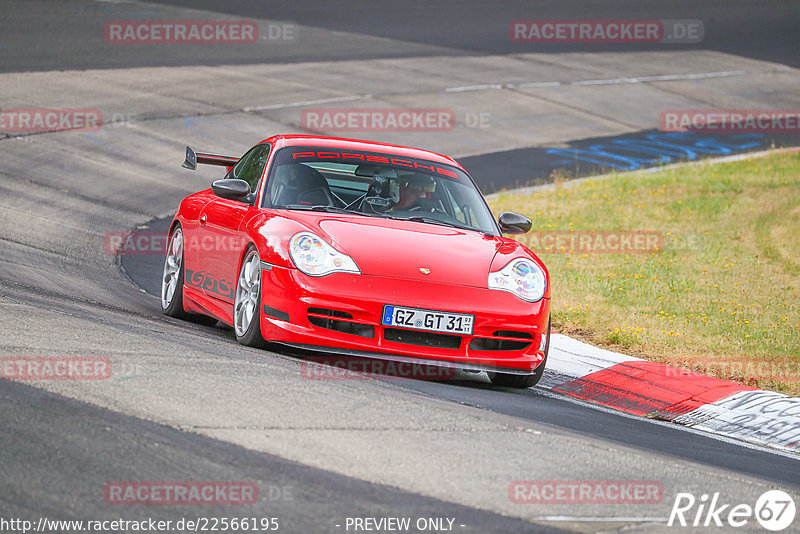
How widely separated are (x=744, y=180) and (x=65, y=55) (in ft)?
45.2

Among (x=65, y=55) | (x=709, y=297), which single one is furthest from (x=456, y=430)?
(x=65, y=55)

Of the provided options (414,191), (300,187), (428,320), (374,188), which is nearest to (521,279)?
(428,320)

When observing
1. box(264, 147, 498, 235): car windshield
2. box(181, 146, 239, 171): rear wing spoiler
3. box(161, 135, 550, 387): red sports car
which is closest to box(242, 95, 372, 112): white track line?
box(181, 146, 239, 171): rear wing spoiler

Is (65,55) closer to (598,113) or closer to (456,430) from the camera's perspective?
(598,113)

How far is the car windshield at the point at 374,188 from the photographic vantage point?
8273 mm

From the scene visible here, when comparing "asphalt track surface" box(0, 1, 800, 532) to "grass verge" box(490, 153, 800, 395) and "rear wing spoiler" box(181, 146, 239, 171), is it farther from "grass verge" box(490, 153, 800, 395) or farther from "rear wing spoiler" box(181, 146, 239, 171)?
"grass verge" box(490, 153, 800, 395)

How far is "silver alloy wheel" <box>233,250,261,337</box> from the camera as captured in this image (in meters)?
7.51

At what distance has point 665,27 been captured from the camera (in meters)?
37.2

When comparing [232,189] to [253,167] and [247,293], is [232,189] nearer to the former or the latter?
[253,167]

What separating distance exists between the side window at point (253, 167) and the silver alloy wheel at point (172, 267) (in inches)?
27.4

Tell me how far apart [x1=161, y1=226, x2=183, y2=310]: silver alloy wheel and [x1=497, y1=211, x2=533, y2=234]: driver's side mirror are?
264 cm

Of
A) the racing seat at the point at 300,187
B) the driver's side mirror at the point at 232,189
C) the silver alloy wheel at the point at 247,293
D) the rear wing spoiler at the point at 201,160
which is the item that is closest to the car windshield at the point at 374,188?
the racing seat at the point at 300,187

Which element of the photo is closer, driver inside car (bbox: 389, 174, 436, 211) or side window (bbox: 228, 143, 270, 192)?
driver inside car (bbox: 389, 174, 436, 211)

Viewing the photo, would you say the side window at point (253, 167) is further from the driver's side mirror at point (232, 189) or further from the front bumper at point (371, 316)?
the front bumper at point (371, 316)
